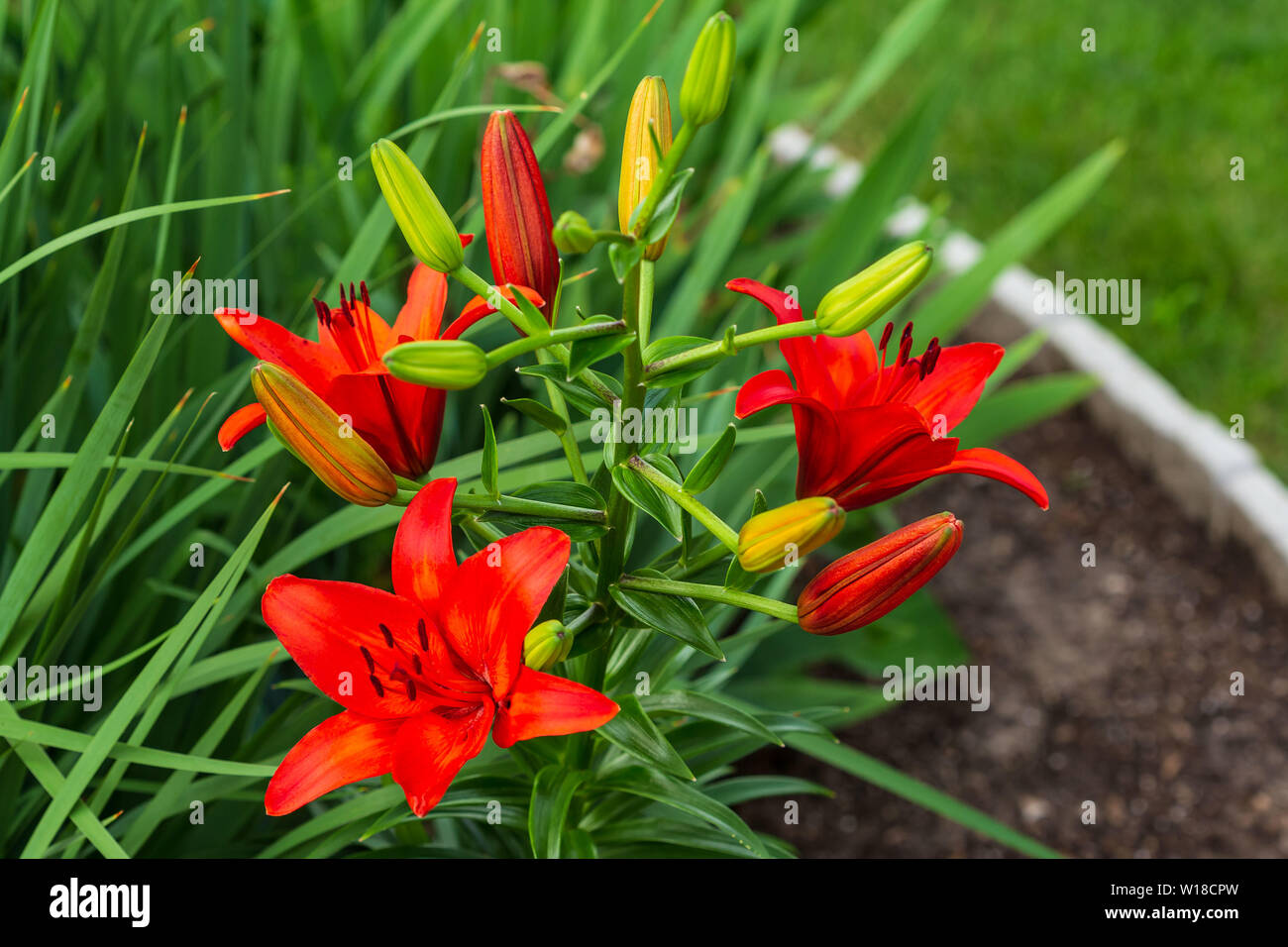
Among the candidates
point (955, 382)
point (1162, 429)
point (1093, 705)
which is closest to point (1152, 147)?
point (1162, 429)

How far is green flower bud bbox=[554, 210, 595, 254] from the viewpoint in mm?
572

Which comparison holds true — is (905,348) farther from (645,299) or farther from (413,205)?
(413,205)

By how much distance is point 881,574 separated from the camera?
24.8 inches

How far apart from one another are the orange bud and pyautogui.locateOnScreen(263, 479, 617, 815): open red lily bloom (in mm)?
141

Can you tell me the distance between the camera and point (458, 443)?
1.41 meters

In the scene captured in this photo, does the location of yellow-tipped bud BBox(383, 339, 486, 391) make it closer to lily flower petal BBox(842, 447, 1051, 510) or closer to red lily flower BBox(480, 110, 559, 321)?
red lily flower BBox(480, 110, 559, 321)

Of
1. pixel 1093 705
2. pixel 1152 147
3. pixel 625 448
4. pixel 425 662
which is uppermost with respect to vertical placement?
pixel 1152 147

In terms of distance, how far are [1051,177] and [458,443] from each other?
67.5 inches

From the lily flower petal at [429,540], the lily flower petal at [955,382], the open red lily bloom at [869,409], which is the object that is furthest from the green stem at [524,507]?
the lily flower petal at [955,382]

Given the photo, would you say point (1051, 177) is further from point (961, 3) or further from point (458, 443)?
point (458, 443)

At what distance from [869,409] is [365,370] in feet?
0.97

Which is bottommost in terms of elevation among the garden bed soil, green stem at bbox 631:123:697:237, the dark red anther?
the garden bed soil

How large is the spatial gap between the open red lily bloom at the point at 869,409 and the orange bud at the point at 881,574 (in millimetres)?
47

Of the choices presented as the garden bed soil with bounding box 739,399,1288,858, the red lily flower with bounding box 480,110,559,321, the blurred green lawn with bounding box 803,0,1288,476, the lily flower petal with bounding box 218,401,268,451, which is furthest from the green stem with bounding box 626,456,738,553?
the blurred green lawn with bounding box 803,0,1288,476
